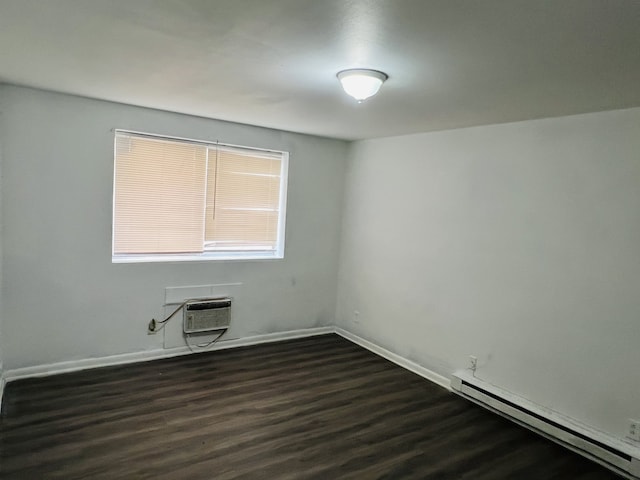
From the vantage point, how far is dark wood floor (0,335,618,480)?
2.57 m

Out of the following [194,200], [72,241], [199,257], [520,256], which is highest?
[194,200]

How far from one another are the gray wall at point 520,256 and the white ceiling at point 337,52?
0.39 m

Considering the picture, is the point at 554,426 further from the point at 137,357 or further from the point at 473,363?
the point at 137,357

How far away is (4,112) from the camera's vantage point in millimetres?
3305

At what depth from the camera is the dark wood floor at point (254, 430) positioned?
8.45ft

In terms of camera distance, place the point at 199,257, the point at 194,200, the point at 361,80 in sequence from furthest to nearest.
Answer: the point at 199,257, the point at 194,200, the point at 361,80

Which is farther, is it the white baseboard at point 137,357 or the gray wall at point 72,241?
the white baseboard at point 137,357

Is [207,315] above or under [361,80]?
under

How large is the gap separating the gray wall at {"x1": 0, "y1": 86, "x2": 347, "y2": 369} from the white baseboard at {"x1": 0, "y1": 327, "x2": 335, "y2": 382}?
0.05 metres

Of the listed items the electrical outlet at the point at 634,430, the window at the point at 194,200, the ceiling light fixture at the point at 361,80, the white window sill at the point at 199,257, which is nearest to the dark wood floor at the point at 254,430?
the electrical outlet at the point at 634,430

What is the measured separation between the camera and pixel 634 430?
2.77 meters

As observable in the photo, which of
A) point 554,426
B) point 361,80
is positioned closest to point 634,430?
point 554,426

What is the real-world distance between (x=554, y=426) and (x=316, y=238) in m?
2.97

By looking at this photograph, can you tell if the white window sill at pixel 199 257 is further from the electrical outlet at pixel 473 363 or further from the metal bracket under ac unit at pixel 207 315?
the electrical outlet at pixel 473 363
